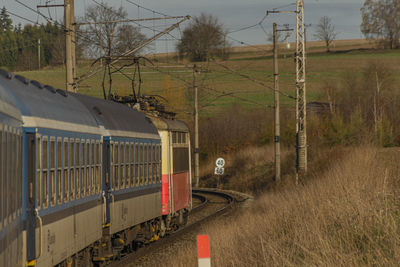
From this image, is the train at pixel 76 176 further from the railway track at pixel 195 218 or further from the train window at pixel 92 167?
the railway track at pixel 195 218

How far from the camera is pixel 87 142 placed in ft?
42.1

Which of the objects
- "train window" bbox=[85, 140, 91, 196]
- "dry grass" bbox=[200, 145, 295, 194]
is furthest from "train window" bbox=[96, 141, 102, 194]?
"dry grass" bbox=[200, 145, 295, 194]

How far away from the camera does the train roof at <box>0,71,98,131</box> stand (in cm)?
917

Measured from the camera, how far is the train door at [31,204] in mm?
9133

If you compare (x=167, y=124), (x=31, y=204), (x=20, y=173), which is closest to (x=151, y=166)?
(x=167, y=124)

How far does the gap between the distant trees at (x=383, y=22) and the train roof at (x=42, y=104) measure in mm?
110371

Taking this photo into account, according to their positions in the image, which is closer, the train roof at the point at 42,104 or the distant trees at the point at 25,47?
the train roof at the point at 42,104

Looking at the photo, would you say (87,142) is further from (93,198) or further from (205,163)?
(205,163)

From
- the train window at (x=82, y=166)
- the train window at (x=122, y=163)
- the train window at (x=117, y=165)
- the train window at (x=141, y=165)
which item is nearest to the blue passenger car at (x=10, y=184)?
the train window at (x=82, y=166)

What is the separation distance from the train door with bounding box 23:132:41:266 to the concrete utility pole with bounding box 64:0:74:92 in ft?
37.7

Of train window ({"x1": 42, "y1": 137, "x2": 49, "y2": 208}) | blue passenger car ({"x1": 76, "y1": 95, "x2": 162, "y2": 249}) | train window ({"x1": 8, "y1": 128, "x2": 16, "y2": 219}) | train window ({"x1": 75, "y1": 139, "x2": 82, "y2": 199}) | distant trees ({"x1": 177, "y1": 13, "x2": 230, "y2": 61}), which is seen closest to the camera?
train window ({"x1": 8, "y1": 128, "x2": 16, "y2": 219})

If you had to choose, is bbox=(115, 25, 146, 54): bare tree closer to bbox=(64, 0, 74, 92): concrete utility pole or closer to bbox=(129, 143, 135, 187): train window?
bbox=(64, 0, 74, 92): concrete utility pole

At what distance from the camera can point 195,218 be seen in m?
28.8

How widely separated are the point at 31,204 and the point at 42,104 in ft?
5.01
